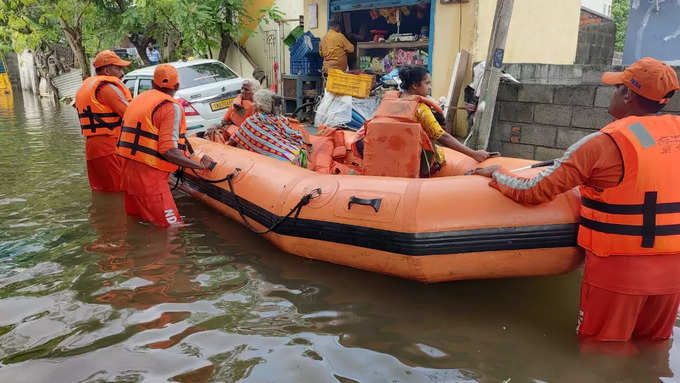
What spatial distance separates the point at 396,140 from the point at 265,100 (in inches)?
59.4

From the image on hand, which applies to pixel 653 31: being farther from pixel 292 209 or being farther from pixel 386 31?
pixel 292 209

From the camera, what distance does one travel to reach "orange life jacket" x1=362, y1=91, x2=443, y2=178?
3.74 metres

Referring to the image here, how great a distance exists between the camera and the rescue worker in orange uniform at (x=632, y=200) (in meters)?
2.18

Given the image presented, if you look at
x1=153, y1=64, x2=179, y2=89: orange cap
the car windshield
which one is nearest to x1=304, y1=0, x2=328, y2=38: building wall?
the car windshield

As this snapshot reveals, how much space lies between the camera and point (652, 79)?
→ 86.9 inches

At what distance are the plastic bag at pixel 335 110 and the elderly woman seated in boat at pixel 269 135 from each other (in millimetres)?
2907

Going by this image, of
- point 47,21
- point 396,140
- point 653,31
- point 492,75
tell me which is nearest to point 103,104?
point 396,140

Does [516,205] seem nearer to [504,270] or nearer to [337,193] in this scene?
[504,270]

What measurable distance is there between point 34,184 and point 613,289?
20.7 feet

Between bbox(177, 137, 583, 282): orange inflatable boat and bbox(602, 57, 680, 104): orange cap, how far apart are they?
0.81 m

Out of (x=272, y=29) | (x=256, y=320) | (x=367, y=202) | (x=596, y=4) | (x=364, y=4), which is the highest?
(x=596, y=4)

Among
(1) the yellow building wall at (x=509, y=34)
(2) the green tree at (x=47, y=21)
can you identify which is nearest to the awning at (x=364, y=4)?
(1) the yellow building wall at (x=509, y=34)

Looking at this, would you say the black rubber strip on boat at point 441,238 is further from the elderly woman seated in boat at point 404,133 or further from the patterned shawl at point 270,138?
the patterned shawl at point 270,138

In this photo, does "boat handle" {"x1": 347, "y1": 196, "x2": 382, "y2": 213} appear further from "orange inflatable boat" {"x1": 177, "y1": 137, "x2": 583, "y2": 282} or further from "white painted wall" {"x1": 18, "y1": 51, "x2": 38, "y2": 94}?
"white painted wall" {"x1": 18, "y1": 51, "x2": 38, "y2": 94}
